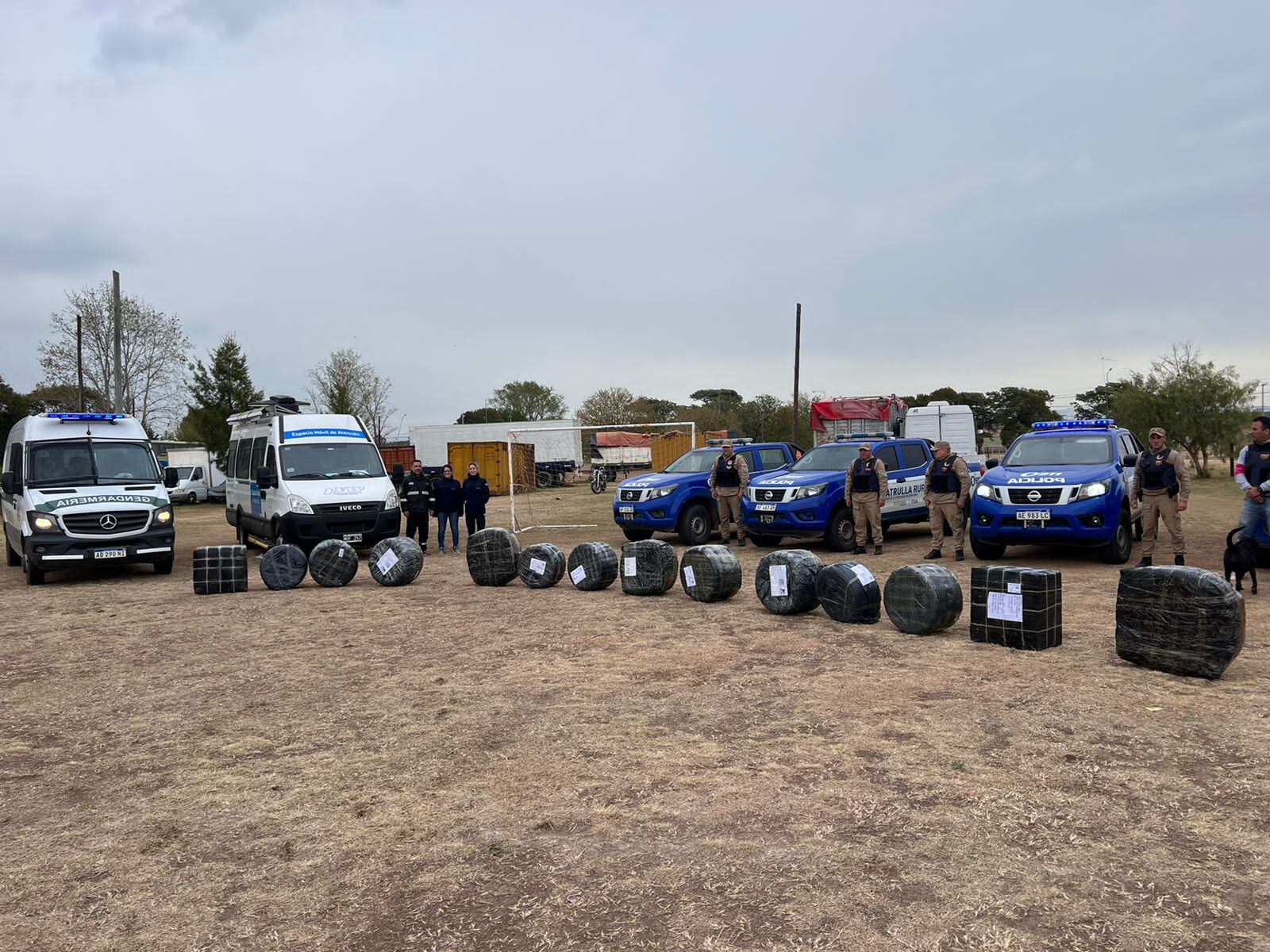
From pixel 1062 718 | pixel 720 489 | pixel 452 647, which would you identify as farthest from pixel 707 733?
pixel 720 489

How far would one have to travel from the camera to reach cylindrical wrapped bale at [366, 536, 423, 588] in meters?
11.6

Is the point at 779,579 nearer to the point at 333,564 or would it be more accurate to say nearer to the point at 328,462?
the point at 333,564

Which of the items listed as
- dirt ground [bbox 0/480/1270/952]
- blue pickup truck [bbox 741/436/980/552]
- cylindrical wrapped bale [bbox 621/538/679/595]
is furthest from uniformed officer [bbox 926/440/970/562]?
dirt ground [bbox 0/480/1270/952]

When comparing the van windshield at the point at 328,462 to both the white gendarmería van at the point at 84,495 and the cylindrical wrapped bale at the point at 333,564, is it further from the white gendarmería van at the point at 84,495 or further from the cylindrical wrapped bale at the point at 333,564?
the cylindrical wrapped bale at the point at 333,564

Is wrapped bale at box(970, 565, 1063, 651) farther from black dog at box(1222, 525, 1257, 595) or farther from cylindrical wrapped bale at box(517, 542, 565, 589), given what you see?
cylindrical wrapped bale at box(517, 542, 565, 589)

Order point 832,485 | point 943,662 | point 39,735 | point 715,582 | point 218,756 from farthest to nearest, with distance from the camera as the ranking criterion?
point 832,485, point 715,582, point 943,662, point 39,735, point 218,756

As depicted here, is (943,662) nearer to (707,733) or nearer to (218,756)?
(707,733)

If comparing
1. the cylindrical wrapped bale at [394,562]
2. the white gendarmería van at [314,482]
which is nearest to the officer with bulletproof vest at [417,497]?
the white gendarmería van at [314,482]

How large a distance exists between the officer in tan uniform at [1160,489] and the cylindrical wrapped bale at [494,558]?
25.1 feet

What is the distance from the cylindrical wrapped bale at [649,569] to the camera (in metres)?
9.98

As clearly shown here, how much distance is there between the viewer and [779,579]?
858 cm

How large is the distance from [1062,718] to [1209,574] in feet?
5.47

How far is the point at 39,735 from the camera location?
5539 mm

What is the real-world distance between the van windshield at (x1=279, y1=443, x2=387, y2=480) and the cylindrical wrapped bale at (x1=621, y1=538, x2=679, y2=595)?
6.48 metres
